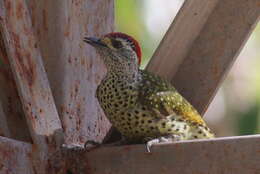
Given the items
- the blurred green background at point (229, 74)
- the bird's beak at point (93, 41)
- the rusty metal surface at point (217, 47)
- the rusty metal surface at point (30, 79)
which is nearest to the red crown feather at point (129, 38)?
the bird's beak at point (93, 41)

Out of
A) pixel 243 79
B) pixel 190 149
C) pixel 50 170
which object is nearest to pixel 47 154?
pixel 50 170

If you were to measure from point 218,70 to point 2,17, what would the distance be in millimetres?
1281

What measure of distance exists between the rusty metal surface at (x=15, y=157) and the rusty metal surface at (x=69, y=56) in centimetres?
31

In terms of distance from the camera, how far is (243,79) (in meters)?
13.7

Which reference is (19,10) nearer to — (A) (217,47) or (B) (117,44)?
(B) (117,44)

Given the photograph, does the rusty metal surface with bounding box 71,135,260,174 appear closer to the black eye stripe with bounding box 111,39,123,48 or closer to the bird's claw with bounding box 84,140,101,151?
the bird's claw with bounding box 84,140,101,151

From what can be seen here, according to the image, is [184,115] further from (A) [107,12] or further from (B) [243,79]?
(B) [243,79]

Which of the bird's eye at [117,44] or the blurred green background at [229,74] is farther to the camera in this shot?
the blurred green background at [229,74]

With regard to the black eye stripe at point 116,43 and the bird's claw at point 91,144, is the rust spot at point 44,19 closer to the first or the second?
the black eye stripe at point 116,43

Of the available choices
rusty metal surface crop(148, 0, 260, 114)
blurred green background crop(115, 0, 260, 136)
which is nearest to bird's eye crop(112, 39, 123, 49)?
rusty metal surface crop(148, 0, 260, 114)

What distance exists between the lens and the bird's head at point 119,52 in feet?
14.7

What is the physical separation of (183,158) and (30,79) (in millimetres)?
880

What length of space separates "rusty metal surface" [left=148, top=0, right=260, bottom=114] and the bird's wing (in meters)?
0.07

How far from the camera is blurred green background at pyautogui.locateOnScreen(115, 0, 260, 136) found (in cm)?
1164
